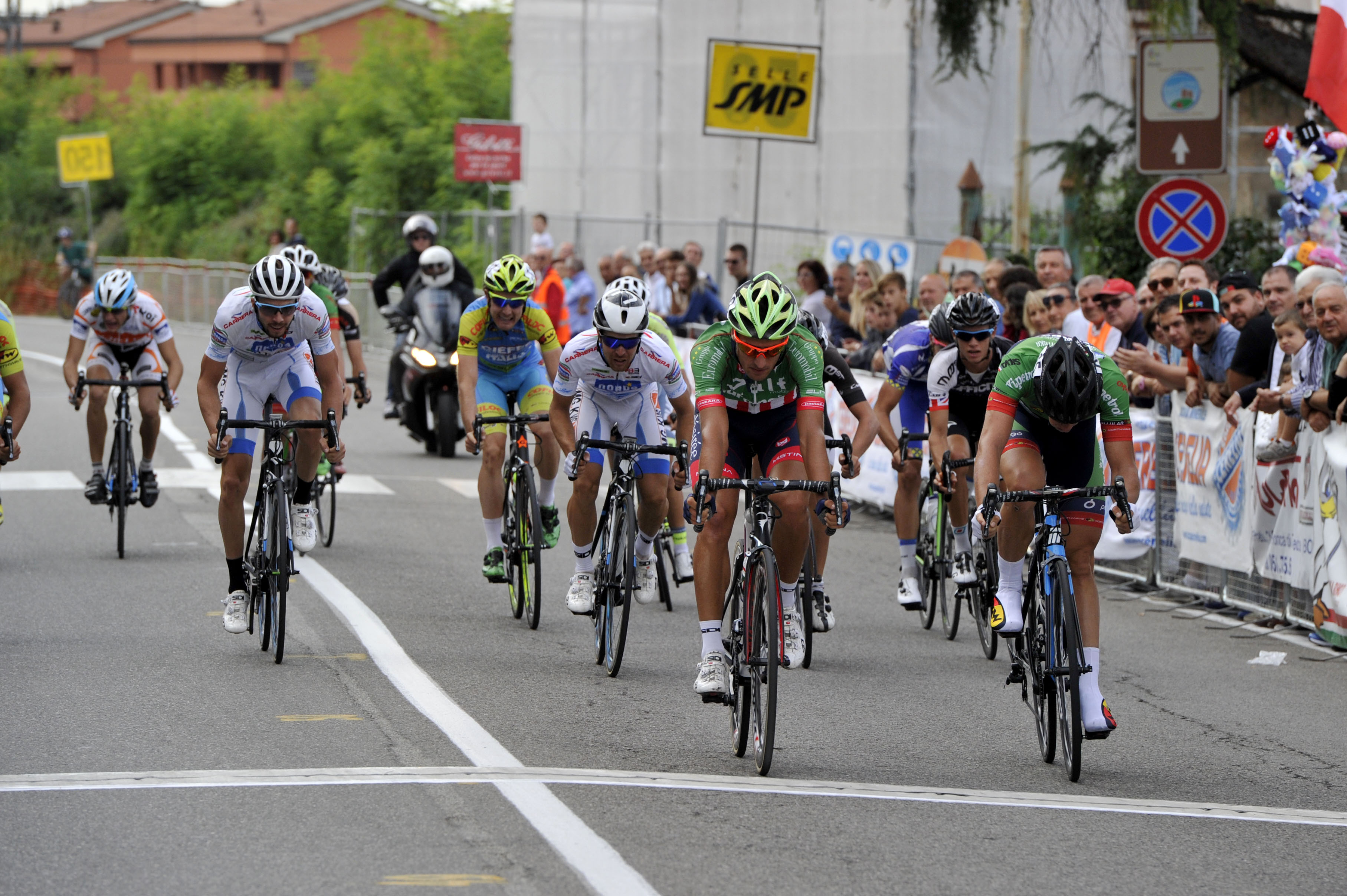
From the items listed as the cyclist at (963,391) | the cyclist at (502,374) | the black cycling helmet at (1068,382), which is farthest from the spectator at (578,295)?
the black cycling helmet at (1068,382)

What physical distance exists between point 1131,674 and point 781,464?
2.81m

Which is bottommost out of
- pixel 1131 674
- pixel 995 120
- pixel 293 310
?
pixel 1131 674

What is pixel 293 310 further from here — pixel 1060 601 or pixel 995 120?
pixel 995 120

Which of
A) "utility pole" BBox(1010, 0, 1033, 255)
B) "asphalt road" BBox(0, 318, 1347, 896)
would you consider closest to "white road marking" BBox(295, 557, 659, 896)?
"asphalt road" BBox(0, 318, 1347, 896)

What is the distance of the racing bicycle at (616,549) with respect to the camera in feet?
30.5

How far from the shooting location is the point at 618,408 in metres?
10.2

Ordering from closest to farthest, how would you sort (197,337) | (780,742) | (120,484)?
(780,742)
(120,484)
(197,337)

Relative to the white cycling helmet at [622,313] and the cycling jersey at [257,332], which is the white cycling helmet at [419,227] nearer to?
the cycling jersey at [257,332]

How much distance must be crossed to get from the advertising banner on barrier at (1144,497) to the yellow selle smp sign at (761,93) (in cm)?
902

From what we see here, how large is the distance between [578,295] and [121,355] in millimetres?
12246

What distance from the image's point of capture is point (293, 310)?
960cm

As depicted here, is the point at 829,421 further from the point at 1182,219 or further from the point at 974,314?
the point at 1182,219

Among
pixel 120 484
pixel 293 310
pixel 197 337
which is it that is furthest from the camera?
pixel 197 337

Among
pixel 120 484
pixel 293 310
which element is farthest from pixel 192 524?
pixel 293 310
